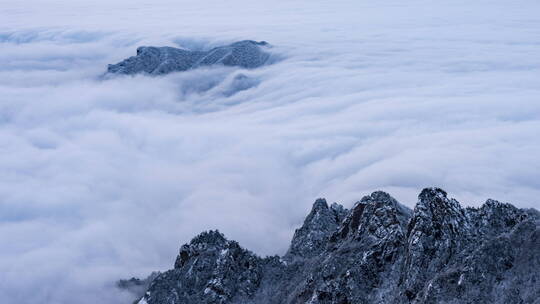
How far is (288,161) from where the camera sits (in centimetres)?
15812

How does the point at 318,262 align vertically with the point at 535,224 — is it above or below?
→ below

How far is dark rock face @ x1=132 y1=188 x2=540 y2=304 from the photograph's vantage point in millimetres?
28500

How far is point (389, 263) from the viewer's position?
3481 centimetres

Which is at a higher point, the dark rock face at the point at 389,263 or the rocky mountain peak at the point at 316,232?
the dark rock face at the point at 389,263

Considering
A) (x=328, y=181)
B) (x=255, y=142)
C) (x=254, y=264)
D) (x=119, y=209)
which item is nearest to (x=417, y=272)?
(x=254, y=264)

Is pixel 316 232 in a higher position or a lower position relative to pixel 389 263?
lower

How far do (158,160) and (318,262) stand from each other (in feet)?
514

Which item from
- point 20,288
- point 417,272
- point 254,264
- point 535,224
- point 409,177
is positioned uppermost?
point 535,224

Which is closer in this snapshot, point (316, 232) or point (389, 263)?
point (389, 263)

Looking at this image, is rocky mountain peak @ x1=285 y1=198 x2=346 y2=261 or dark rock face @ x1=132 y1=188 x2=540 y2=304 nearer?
dark rock face @ x1=132 y1=188 x2=540 y2=304

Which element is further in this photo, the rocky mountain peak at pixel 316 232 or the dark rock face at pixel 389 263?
the rocky mountain peak at pixel 316 232

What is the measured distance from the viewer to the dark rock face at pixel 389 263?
2850 cm

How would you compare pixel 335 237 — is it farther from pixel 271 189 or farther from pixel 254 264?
pixel 271 189

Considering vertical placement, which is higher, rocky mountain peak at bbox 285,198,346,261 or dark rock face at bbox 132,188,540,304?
dark rock face at bbox 132,188,540,304
